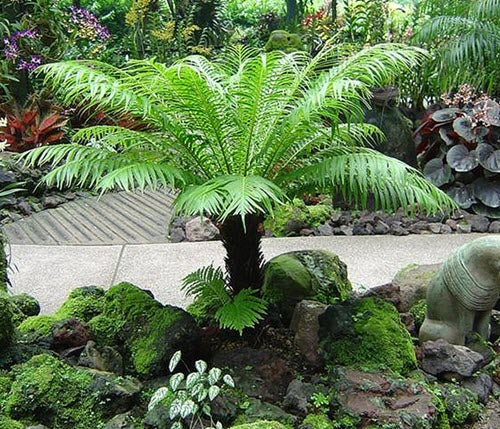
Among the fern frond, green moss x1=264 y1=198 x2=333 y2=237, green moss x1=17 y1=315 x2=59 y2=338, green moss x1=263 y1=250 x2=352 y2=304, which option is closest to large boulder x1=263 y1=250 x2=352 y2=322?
green moss x1=263 y1=250 x2=352 y2=304

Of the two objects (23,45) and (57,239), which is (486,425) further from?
Result: (23,45)

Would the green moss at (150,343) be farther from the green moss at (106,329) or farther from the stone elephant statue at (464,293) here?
the stone elephant statue at (464,293)

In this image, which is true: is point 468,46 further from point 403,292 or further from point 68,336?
point 68,336

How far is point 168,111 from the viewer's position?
2588 millimetres

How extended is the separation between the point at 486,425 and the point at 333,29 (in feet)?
25.8

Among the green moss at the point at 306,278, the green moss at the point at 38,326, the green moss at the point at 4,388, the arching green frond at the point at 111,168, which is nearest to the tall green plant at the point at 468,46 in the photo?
the green moss at the point at 306,278

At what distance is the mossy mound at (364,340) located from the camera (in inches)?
98.7

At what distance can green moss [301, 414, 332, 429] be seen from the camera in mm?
2170

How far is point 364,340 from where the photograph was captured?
255 cm

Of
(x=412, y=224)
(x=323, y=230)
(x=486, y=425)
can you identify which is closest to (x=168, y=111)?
(x=486, y=425)

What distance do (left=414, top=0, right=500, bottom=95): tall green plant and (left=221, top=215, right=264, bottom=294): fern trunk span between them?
184 inches

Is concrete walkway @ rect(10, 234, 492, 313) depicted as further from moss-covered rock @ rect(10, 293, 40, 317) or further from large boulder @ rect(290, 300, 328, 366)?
large boulder @ rect(290, 300, 328, 366)

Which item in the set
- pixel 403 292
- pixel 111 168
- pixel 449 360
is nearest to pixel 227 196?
pixel 111 168

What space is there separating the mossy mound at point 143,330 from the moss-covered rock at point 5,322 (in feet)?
1.25
